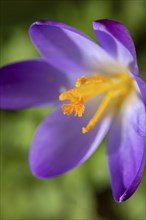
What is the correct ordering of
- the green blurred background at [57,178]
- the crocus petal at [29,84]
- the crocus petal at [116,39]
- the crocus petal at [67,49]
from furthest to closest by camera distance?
the green blurred background at [57,178]
the crocus petal at [29,84]
the crocus petal at [67,49]
the crocus petal at [116,39]

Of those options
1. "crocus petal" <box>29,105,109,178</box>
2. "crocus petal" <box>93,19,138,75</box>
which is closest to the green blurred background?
"crocus petal" <box>29,105,109,178</box>

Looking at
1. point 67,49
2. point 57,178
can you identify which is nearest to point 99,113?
point 67,49

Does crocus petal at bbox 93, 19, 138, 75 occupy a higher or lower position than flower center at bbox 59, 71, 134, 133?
higher

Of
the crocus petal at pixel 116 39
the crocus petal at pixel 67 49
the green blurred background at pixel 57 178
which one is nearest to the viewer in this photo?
the crocus petal at pixel 116 39

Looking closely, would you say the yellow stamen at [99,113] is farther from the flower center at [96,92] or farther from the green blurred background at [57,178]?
the green blurred background at [57,178]

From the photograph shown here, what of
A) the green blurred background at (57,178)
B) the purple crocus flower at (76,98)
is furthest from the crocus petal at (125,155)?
the green blurred background at (57,178)

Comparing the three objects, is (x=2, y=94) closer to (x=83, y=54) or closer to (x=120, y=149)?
(x=83, y=54)

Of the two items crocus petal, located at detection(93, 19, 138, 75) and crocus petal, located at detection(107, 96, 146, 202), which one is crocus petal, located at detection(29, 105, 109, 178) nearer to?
crocus petal, located at detection(107, 96, 146, 202)

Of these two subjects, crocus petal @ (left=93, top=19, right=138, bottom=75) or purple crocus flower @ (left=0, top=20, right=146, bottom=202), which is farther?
purple crocus flower @ (left=0, top=20, right=146, bottom=202)
